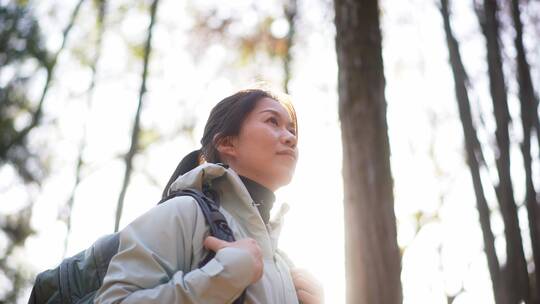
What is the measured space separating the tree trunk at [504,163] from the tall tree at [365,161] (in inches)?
37.0

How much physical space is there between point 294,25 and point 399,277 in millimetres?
7476

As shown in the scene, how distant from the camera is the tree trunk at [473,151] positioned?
2.05m

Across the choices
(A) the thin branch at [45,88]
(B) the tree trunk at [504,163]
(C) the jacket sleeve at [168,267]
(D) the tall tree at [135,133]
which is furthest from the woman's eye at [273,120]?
(A) the thin branch at [45,88]

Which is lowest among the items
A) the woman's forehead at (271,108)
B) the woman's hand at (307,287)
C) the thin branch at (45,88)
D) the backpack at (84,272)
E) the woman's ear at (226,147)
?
the woman's hand at (307,287)

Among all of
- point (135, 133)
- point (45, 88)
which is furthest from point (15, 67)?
point (135, 133)

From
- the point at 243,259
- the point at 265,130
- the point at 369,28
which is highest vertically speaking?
the point at 369,28

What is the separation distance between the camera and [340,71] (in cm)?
361

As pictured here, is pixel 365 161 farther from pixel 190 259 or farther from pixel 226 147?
pixel 190 259

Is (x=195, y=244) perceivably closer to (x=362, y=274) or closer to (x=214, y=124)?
(x=214, y=124)

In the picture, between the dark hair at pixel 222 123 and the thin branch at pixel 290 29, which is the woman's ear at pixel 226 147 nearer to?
the dark hair at pixel 222 123

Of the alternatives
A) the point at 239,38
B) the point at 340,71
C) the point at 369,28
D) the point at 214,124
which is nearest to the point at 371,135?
the point at 340,71

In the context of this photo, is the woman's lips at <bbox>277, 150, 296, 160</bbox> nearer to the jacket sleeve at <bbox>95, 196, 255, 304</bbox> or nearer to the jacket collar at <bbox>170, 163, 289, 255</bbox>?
the jacket collar at <bbox>170, 163, 289, 255</bbox>

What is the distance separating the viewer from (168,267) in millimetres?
1452

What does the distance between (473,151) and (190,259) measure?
1.33 meters
